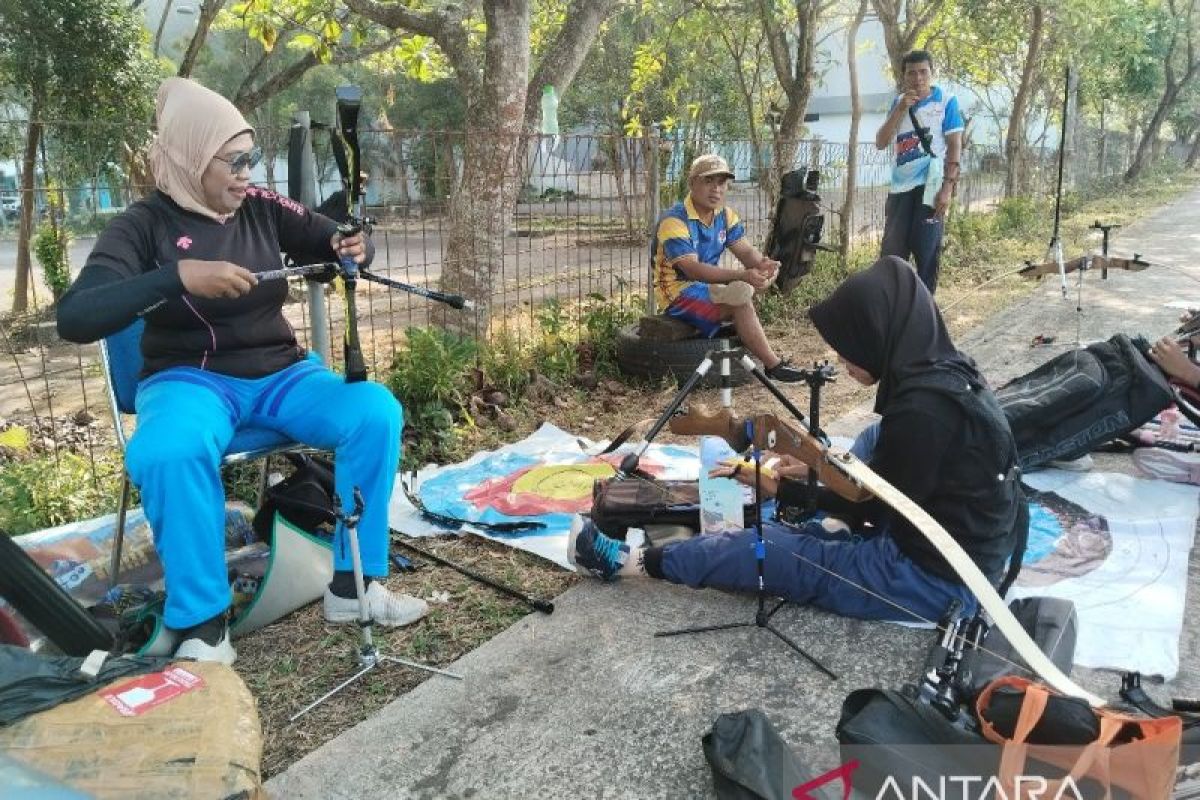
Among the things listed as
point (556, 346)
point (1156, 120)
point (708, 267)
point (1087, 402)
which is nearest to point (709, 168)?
point (708, 267)

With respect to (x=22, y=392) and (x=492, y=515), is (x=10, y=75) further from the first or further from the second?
(x=492, y=515)

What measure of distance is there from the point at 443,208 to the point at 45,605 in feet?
12.8

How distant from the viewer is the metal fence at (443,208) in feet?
16.2

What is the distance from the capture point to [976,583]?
2148 millimetres

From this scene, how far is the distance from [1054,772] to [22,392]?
8.12 metres

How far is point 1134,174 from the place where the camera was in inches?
1028

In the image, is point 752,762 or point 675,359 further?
point 675,359

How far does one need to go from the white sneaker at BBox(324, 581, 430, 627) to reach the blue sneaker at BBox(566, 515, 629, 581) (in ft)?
1.88

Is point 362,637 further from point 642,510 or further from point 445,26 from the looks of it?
point 445,26

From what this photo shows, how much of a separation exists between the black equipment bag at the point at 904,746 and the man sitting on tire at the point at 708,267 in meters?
3.14

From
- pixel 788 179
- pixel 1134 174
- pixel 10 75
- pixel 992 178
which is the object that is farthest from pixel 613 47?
pixel 1134 174

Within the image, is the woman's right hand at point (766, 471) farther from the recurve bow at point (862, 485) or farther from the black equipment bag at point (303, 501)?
the black equipment bag at point (303, 501)

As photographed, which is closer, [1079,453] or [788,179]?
[1079,453]

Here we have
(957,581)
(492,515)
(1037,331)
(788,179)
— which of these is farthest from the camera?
(1037,331)
